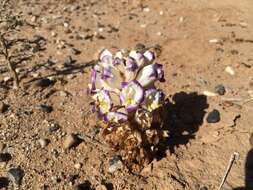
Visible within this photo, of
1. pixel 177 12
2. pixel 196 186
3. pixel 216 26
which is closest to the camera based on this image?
pixel 196 186

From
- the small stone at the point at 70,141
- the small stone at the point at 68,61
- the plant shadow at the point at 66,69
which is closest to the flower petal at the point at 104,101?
the small stone at the point at 70,141

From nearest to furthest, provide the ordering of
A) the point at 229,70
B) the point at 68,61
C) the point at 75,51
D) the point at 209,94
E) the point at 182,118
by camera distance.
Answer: the point at 182,118 → the point at 209,94 → the point at 229,70 → the point at 68,61 → the point at 75,51

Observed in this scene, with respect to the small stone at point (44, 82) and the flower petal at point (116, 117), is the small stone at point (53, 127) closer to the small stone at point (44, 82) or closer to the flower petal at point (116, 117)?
the small stone at point (44, 82)

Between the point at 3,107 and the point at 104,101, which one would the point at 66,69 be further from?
the point at 104,101

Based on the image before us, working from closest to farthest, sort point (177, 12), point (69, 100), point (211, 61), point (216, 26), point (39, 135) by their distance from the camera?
point (39, 135) < point (69, 100) < point (211, 61) < point (216, 26) < point (177, 12)

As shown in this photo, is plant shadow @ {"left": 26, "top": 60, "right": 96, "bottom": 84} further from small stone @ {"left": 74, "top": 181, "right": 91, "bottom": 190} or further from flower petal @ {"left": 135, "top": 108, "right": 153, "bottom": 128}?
flower petal @ {"left": 135, "top": 108, "right": 153, "bottom": 128}

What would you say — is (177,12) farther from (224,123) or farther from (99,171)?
(99,171)

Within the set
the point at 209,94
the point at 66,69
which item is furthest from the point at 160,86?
the point at 66,69

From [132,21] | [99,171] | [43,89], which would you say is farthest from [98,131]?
[132,21]
